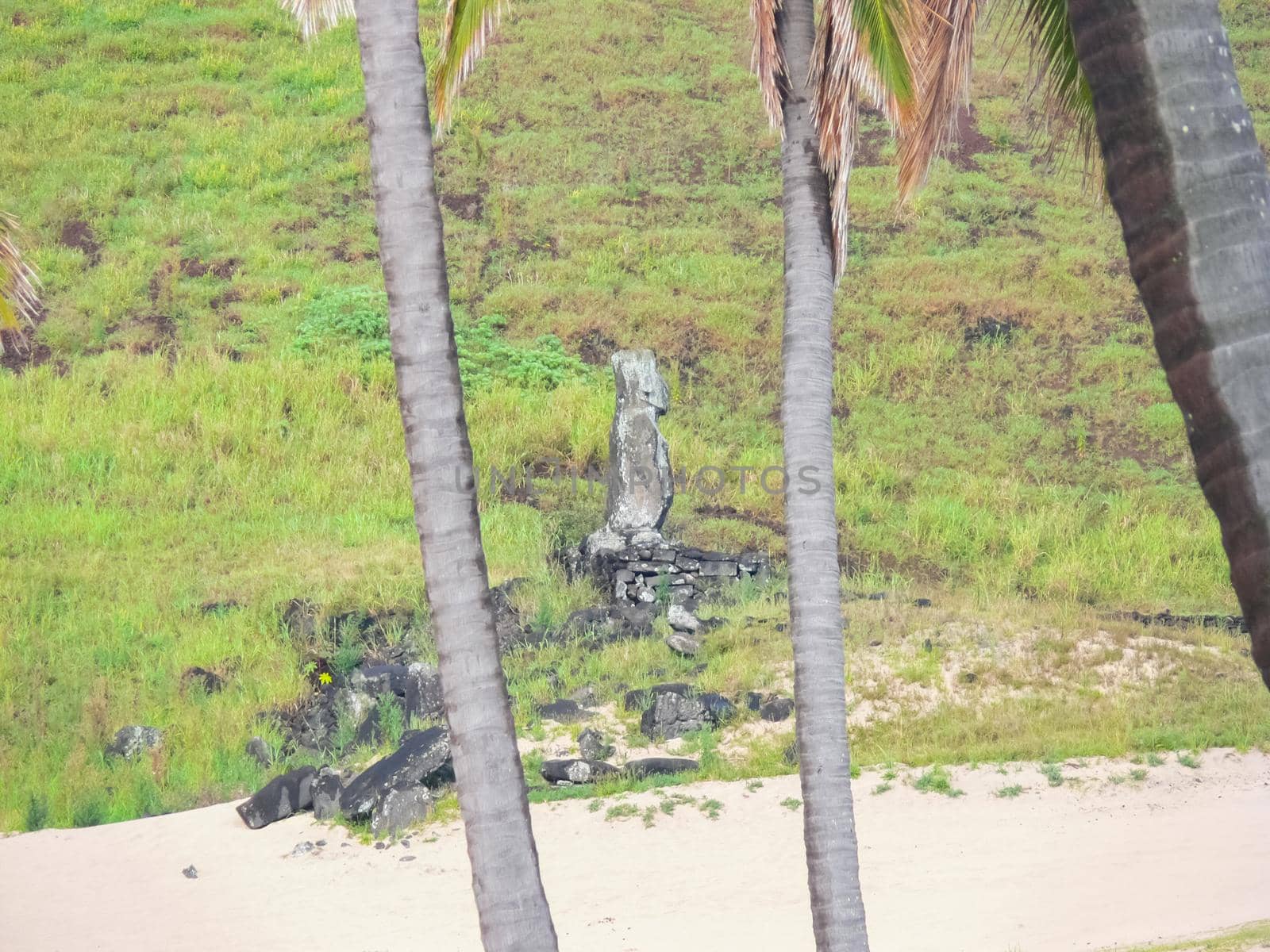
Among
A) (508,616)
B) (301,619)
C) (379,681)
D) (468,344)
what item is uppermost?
(468,344)

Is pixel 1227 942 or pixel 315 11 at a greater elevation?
pixel 315 11

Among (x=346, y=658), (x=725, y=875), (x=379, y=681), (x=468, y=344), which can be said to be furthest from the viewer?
(x=468, y=344)

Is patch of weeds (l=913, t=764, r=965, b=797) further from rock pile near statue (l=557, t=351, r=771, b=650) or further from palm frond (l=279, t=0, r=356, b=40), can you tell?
palm frond (l=279, t=0, r=356, b=40)

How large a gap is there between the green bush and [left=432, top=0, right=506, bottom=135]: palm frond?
610 inches

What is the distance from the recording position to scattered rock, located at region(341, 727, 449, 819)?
10.5 m

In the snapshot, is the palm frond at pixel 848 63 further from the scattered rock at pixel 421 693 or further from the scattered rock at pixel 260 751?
the scattered rock at pixel 260 751

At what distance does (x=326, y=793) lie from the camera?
10.9 meters

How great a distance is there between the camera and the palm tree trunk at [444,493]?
4473 mm

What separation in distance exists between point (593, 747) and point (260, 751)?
3233 millimetres

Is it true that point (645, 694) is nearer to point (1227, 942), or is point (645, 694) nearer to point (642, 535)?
point (642, 535)

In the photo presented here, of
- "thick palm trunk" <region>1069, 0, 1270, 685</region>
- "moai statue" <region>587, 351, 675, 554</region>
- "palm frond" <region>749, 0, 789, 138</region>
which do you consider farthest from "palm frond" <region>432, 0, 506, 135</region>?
"moai statue" <region>587, 351, 675, 554</region>

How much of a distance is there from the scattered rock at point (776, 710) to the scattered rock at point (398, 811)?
10.7 ft

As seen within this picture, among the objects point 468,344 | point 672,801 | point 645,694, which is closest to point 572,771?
point 672,801

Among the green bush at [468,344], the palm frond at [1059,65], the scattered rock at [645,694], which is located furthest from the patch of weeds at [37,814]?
the green bush at [468,344]
